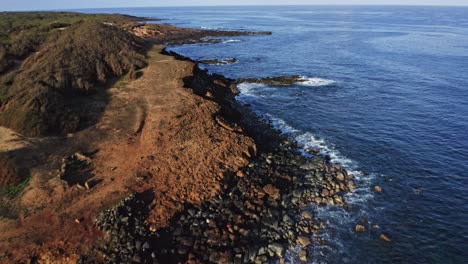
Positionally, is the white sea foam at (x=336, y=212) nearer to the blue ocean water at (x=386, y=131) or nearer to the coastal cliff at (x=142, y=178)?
the blue ocean water at (x=386, y=131)

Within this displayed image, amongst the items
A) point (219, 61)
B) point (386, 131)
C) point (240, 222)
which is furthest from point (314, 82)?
point (240, 222)

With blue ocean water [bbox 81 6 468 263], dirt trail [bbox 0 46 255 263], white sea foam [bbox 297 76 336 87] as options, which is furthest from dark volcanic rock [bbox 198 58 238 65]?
dirt trail [bbox 0 46 255 263]

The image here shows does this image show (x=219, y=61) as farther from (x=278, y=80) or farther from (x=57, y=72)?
(x=57, y=72)

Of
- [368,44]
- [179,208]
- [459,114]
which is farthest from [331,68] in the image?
[179,208]

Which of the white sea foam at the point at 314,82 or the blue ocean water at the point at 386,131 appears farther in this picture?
the white sea foam at the point at 314,82

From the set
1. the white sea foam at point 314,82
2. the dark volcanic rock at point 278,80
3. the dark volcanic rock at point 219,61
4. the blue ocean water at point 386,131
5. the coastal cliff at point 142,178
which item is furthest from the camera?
the dark volcanic rock at point 219,61

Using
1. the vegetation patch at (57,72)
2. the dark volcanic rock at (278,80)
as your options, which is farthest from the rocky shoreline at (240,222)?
the dark volcanic rock at (278,80)

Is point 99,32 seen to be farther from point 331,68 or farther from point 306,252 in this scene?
point 306,252
